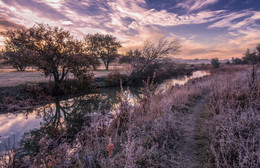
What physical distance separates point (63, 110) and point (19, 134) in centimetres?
316

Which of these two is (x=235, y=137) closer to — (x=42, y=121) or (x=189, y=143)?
(x=189, y=143)

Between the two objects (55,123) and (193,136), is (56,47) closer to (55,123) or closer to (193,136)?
(55,123)

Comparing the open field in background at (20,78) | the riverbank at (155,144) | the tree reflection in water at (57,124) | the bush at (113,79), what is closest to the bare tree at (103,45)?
the open field in background at (20,78)

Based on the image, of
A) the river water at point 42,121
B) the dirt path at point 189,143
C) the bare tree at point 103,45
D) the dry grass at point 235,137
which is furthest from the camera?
the bare tree at point 103,45

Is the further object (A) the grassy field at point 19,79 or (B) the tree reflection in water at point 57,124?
(A) the grassy field at point 19,79

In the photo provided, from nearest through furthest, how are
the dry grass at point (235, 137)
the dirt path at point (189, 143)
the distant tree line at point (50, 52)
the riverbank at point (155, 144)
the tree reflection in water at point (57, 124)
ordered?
the dry grass at point (235, 137) → the riverbank at point (155, 144) → the dirt path at point (189, 143) → the tree reflection in water at point (57, 124) → the distant tree line at point (50, 52)

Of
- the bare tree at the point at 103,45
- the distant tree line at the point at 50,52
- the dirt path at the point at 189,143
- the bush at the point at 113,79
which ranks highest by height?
the bare tree at the point at 103,45

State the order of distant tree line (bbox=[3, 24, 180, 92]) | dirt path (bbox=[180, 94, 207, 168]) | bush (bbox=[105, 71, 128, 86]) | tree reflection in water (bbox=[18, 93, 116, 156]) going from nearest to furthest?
dirt path (bbox=[180, 94, 207, 168]) → tree reflection in water (bbox=[18, 93, 116, 156]) → distant tree line (bbox=[3, 24, 180, 92]) → bush (bbox=[105, 71, 128, 86])

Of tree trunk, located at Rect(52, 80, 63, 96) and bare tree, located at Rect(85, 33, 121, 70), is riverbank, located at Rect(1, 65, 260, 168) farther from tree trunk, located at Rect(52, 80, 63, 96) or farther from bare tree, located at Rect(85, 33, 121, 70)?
bare tree, located at Rect(85, 33, 121, 70)

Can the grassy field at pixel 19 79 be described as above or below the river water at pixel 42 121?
above

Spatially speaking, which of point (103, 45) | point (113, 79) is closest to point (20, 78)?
point (113, 79)

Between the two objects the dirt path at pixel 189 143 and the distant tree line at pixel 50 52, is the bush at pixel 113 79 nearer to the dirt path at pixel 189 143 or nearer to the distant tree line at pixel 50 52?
the distant tree line at pixel 50 52

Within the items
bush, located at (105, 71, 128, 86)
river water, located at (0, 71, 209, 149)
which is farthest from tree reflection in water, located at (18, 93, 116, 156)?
bush, located at (105, 71, 128, 86)

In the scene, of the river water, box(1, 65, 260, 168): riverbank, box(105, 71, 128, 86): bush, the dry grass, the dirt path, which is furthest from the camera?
box(105, 71, 128, 86): bush
